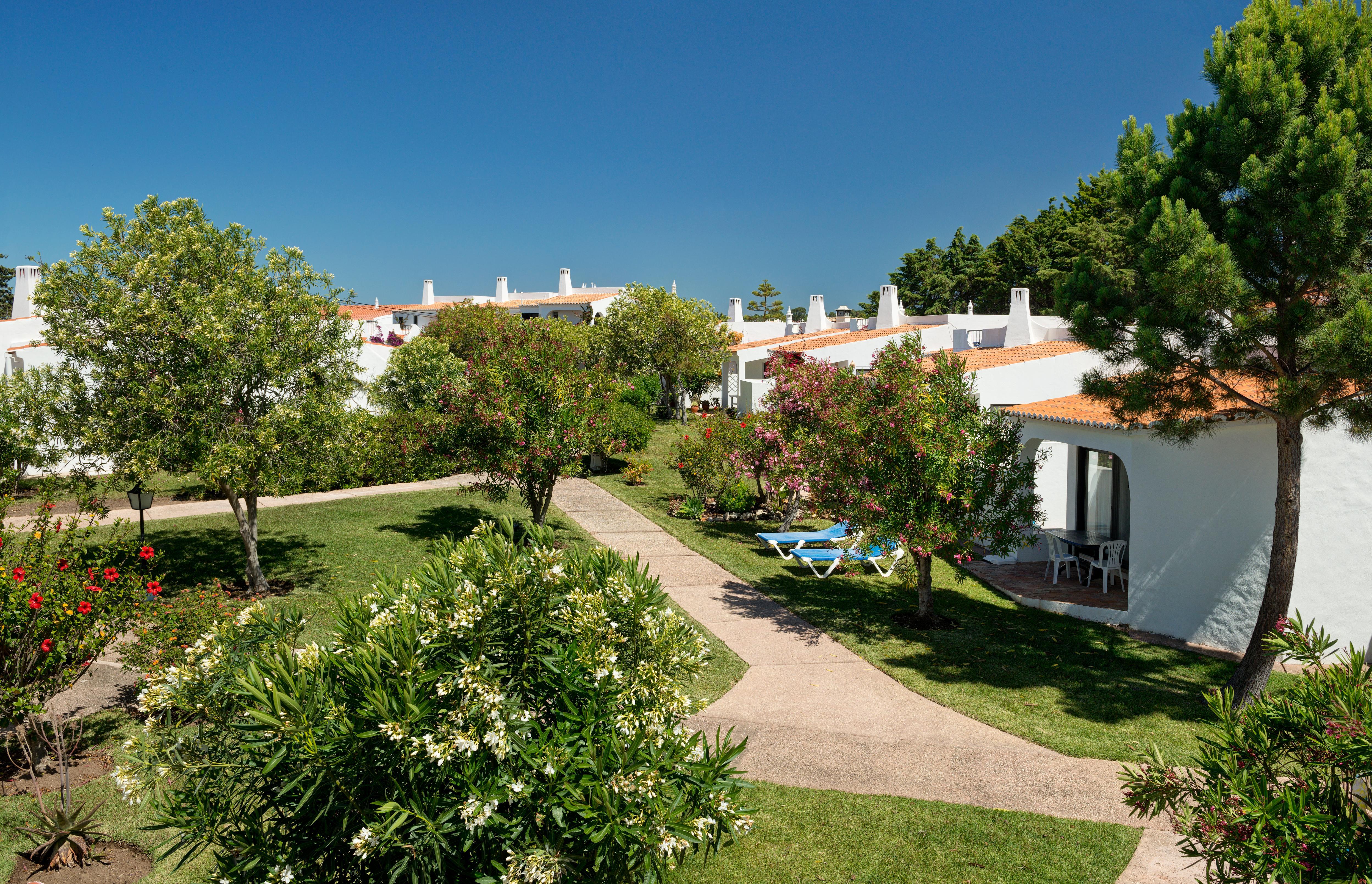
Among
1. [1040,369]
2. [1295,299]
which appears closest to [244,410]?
[1295,299]

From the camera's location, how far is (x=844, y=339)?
32.1 metres

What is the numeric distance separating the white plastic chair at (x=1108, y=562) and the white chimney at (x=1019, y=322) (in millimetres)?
11512

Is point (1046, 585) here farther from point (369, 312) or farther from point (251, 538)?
point (369, 312)

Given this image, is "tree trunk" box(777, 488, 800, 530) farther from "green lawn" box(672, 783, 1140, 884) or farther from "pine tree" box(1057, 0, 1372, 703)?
"green lawn" box(672, 783, 1140, 884)

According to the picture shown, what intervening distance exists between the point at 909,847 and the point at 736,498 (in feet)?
46.2

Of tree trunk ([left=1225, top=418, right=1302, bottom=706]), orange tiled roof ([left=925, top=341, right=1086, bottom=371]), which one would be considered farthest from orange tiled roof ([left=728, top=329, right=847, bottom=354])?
tree trunk ([left=1225, top=418, right=1302, bottom=706])

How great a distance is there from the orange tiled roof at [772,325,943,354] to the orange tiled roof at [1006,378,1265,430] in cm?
1160

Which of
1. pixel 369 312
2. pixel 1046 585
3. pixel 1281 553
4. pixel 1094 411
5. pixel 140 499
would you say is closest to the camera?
pixel 1281 553

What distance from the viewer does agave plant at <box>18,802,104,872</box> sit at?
604 cm

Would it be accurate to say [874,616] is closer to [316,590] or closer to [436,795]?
[316,590]

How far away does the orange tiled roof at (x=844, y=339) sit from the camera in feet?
97.3

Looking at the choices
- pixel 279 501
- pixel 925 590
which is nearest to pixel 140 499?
pixel 279 501

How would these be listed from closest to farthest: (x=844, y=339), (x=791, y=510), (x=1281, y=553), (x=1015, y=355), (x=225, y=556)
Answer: (x=1281, y=553) → (x=225, y=556) → (x=791, y=510) → (x=1015, y=355) → (x=844, y=339)

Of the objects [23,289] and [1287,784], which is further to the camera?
[23,289]
